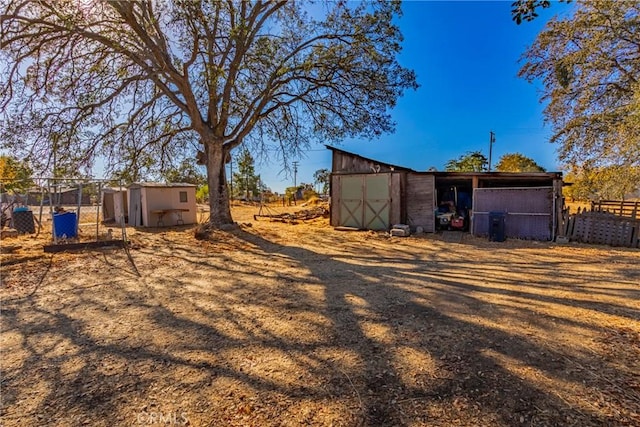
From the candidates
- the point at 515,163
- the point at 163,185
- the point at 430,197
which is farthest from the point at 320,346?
the point at 515,163

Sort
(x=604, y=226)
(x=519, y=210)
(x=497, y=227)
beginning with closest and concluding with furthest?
(x=604, y=226)
(x=497, y=227)
(x=519, y=210)

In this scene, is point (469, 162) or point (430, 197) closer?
point (430, 197)

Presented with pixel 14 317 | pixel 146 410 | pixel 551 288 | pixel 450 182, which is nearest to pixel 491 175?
pixel 450 182

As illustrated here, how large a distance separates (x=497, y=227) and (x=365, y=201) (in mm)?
5373

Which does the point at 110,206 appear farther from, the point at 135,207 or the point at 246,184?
the point at 246,184

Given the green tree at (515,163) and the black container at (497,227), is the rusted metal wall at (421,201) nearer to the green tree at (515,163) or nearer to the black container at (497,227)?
the black container at (497,227)

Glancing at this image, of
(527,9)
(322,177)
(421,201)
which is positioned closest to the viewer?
(527,9)

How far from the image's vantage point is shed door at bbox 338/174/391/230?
→ 13.6 meters

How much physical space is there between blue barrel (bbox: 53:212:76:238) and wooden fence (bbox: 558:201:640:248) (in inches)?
639

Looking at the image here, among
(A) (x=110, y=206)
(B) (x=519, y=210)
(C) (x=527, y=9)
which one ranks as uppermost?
(C) (x=527, y=9)

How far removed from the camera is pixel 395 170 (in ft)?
43.9

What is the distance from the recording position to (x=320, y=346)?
3275 millimetres

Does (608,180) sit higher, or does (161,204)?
(608,180)

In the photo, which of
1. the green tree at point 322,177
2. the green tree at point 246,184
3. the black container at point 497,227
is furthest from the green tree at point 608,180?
the green tree at point 246,184
